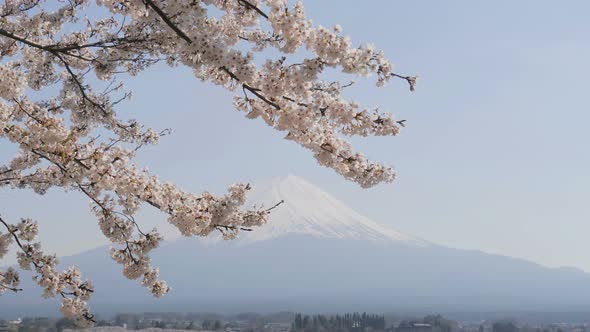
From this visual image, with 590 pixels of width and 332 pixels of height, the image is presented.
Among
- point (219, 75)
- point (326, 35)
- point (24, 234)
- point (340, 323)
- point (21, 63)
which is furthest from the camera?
point (340, 323)

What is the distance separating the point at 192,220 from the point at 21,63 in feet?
9.47

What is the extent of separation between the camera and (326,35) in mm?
4309

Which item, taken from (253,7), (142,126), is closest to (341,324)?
(142,126)

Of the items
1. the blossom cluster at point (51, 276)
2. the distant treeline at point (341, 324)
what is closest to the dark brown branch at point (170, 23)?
the blossom cluster at point (51, 276)

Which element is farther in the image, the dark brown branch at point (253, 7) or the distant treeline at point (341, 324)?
the distant treeline at point (341, 324)

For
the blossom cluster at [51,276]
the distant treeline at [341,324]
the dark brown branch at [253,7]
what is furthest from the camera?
the distant treeline at [341,324]

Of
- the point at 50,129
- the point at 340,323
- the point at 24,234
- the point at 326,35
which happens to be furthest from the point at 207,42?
the point at 340,323

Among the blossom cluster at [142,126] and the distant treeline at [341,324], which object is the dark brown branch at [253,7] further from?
the distant treeline at [341,324]

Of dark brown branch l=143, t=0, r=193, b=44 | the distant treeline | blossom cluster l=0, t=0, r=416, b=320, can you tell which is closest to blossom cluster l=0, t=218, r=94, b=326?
blossom cluster l=0, t=0, r=416, b=320

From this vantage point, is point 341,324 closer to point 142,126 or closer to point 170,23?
point 142,126

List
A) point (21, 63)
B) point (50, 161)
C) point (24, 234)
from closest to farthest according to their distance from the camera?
point (50, 161), point (24, 234), point (21, 63)

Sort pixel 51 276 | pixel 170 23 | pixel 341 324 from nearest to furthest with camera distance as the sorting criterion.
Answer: pixel 170 23 < pixel 51 276 < pixel 341 324

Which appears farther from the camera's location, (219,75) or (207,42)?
(219,75)

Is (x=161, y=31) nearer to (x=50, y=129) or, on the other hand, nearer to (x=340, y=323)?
(x=50, y=129)
